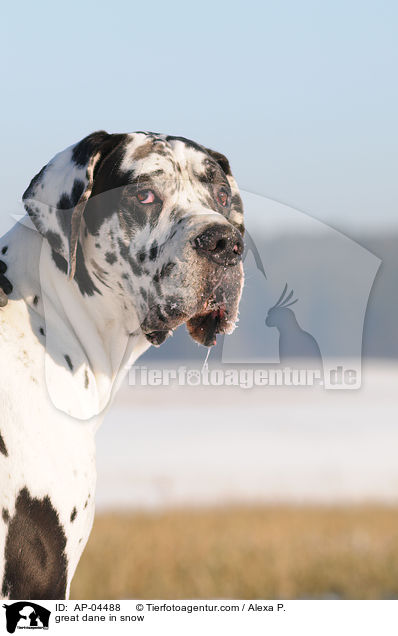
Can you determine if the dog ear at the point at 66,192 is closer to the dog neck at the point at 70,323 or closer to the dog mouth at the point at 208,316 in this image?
the dog neck at the point at 70,323

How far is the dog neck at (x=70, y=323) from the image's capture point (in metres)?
4.48

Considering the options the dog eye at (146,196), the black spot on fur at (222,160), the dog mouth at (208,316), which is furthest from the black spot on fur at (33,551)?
the black spot on fur at (222,160)

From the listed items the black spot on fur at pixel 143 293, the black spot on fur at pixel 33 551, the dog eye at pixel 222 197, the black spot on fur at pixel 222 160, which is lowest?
the black spot on fur at pixel 33 551

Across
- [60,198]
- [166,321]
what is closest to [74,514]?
[166,321]

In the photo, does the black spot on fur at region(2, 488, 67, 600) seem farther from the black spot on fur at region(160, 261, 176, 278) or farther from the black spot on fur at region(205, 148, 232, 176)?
the black spot on fur at region(205, 148, 232, 176)

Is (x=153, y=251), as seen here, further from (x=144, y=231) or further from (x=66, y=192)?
(x=66, y=192)

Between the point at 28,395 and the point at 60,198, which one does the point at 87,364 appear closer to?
the point at 28,395

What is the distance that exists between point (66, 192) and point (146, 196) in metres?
0.49

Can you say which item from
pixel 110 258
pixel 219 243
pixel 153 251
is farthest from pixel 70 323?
pixel 219 243

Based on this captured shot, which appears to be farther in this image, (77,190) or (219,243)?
(77,190)

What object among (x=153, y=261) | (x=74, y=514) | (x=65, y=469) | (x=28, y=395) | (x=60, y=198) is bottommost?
(x=74, y=514)

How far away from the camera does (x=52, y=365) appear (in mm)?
4398

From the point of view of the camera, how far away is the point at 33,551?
4.09 meters

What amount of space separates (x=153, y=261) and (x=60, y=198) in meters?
0.69
